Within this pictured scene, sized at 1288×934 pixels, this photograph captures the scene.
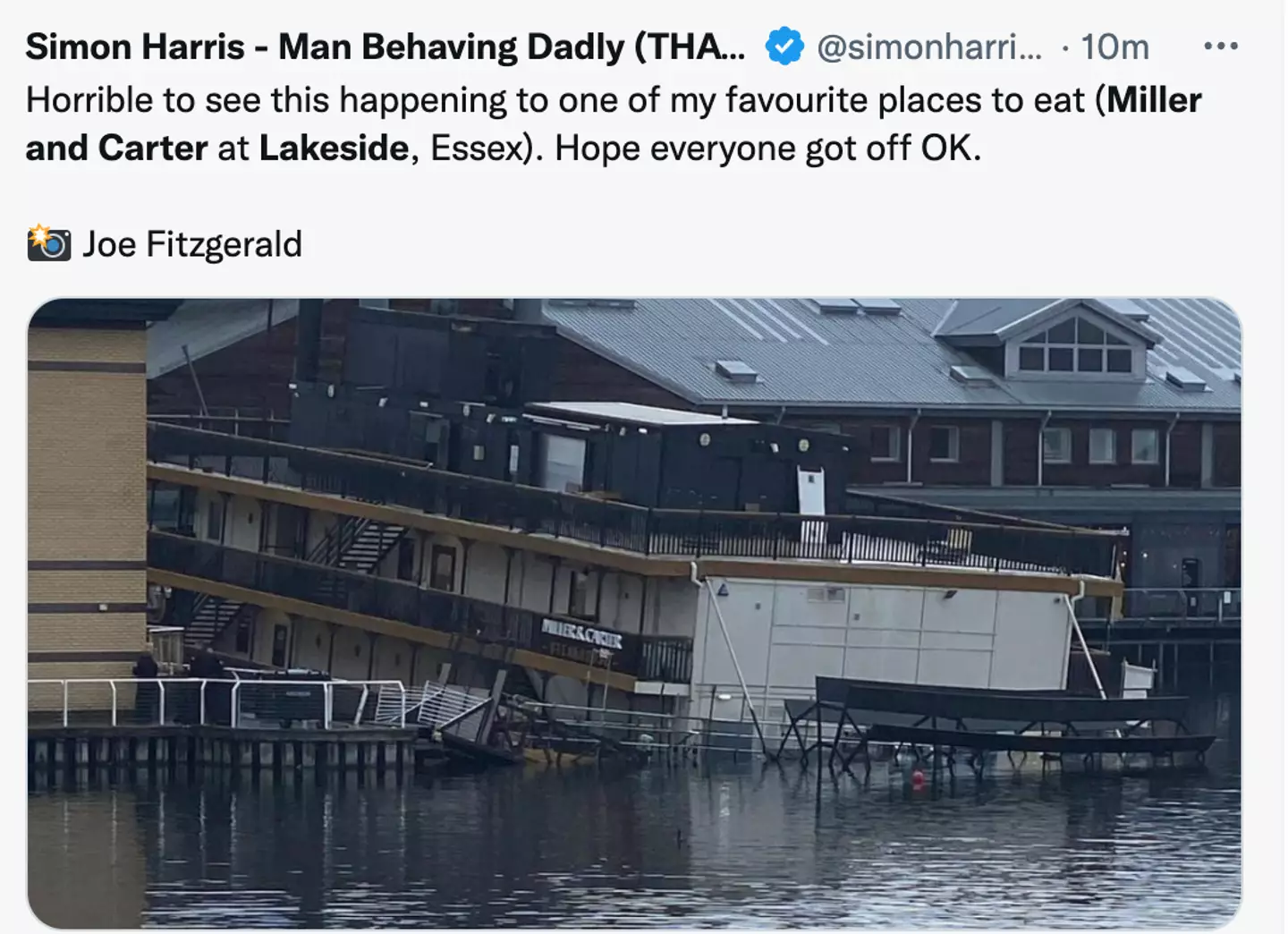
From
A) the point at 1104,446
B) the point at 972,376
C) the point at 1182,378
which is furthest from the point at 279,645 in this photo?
the point at 1182,378

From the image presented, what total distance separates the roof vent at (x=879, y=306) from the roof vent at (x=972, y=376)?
38.7 inches

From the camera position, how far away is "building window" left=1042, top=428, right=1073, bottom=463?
94.0 ft

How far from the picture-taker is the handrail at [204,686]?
22.6 metres

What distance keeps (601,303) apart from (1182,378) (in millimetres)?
7418

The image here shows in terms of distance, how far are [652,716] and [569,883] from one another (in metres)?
4.86

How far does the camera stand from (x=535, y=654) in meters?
24.5

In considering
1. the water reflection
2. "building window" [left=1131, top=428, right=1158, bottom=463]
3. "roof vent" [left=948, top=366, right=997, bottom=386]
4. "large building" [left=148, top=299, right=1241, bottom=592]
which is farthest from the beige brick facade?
"building window" [left=1131, top=428, right=1158, bottom=463]

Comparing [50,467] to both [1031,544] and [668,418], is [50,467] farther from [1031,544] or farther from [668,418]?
[1031,544]

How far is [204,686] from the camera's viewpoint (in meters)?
23.4

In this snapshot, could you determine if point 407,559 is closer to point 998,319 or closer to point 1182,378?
point 998,319

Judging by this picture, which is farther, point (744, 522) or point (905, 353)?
point (905, 353)

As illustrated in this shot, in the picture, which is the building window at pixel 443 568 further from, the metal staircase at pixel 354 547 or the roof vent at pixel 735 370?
the roof vent at pixel 735 370
